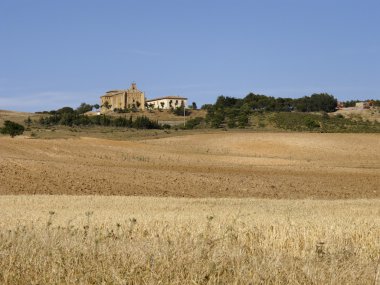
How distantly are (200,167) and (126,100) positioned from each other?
13770 centimetres

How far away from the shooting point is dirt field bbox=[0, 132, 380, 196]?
33.0 metres

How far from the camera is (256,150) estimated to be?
59.1 m

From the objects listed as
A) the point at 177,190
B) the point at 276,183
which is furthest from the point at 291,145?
the point at 177,190

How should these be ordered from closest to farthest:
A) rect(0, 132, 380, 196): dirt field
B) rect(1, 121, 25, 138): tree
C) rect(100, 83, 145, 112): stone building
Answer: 1. rect(0, 132, 380, 196): dirt field
2. rect(1, 121, 25, 138): tree
3. rect(100, 83, 145, 112): stone building

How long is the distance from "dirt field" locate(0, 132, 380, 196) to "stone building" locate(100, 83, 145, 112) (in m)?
112

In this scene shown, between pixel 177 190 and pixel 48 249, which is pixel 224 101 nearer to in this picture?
pixel 177 190

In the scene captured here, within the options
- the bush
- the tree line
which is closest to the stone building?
the tree line

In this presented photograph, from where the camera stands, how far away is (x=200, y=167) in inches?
1732

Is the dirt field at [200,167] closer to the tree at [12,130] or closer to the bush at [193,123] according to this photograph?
the tree at [12,130]

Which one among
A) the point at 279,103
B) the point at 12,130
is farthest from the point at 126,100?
the point at 12,130

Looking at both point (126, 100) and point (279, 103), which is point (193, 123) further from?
point (126, 100)

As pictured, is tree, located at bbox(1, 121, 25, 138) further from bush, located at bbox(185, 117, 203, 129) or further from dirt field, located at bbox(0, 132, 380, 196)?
bush, located at bbox(185, 117, 203, 129)

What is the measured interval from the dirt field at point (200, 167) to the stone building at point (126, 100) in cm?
11188

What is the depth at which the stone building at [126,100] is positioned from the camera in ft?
585
